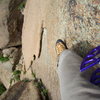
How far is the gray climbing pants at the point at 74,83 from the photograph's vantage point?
1528mm

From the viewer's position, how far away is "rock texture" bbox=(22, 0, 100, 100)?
8.53 feet

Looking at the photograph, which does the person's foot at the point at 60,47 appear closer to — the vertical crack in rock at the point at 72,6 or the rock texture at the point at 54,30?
the rock texture at the point at 54,30

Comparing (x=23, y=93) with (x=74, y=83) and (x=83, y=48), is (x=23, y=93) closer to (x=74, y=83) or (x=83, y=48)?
(x=83, y=48)

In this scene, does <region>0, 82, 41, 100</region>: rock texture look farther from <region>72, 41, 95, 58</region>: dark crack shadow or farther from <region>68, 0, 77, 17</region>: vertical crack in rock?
<region>68, 0, 77, 17</region>: vertical crack in rock

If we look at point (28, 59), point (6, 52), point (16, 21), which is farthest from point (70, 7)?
point (6, 52)

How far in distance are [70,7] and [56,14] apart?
0.54 metres

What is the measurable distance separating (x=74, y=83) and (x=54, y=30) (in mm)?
1779

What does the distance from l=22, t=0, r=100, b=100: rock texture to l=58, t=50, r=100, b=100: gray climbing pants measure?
446mm

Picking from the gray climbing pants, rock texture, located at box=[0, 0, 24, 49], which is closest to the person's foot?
the gray climbing pants

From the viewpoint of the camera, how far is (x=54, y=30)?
337 cm

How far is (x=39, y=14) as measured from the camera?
4422 mm

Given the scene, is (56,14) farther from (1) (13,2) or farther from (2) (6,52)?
(2) (6,52)

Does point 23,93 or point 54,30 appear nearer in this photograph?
point 54,30

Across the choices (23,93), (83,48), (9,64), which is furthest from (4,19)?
(83,48)
